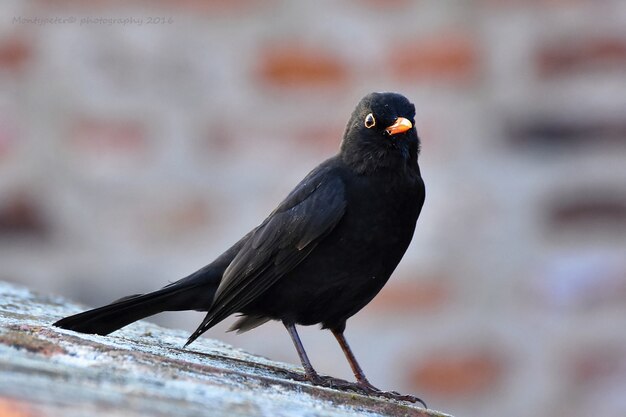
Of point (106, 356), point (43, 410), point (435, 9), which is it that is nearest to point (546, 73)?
point (435, 9)

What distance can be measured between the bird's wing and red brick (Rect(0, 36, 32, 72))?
1.31 m

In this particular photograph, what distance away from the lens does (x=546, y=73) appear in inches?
151

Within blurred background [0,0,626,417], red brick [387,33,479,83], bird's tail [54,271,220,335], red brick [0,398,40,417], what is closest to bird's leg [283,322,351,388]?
bird's tail [54,271,220,335]

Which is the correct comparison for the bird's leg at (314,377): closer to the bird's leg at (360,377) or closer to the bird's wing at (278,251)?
the bird's leg at (360,377)

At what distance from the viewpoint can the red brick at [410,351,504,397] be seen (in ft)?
12.6

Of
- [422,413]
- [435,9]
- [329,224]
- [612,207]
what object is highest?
[435,9]

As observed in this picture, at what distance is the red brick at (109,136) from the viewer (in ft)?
12.6

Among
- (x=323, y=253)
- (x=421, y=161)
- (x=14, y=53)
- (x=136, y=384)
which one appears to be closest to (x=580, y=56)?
(x=421, y=161)

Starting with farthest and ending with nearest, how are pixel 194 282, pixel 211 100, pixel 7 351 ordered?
pixel 211 100 → pixel 194 282 → pixel 7 351

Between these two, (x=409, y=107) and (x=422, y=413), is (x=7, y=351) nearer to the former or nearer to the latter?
(x=422, y=413)

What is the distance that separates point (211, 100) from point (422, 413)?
1.82m

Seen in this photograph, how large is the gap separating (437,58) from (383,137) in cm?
72

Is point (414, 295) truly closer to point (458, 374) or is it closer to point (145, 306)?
point (458, 374)

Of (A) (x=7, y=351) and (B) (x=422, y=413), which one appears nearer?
(A) (x=7, y=351)
